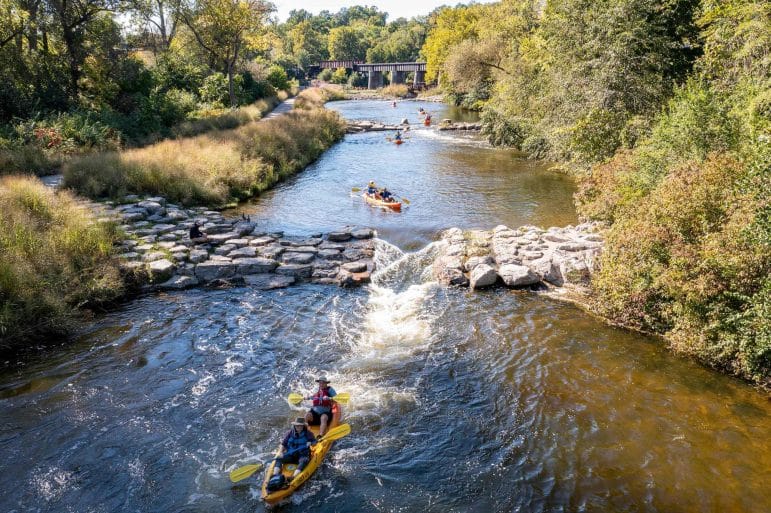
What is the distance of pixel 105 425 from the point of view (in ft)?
28.1

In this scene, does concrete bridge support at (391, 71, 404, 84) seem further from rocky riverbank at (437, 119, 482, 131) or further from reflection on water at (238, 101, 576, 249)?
reflection on water at (238, 101, 576, 249)

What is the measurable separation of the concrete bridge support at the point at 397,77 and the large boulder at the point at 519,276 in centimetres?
8448

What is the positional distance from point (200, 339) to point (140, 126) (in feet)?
68.5

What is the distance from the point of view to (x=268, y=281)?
47.3 feet

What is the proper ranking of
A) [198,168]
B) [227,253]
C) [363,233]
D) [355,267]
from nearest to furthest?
[355,267] < [227,253] < [363,233] < [198,168]

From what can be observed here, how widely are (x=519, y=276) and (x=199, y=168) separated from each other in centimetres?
1456

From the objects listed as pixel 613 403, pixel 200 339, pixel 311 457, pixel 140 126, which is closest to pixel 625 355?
pixel 613 403

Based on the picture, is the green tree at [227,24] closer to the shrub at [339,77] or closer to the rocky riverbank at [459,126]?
the rocky riverbank at [459,126]

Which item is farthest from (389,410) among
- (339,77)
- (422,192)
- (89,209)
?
(339,77)

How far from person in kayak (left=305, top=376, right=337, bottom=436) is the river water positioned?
1.49 feet

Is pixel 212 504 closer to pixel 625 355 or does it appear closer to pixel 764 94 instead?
pixel 625 355

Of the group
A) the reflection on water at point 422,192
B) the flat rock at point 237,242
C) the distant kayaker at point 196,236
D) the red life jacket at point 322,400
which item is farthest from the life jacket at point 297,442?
the reflection on water at point 422,192

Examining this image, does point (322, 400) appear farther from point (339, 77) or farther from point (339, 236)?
point (339, 77)

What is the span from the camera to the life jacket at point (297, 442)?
7652mm
